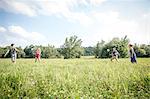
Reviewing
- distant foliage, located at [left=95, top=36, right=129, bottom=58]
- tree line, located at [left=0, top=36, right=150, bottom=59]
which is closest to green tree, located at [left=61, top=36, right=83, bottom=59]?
tree line, located at [left=0, top=36, right=150, bottom=59]

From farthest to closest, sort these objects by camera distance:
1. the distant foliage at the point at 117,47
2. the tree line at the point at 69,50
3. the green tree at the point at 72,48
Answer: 1. the green tree at the point at 72,48
2. the tree line at the point at 69,50
3. the distant foliage at the point at 117,47

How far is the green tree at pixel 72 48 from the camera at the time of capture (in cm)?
11500

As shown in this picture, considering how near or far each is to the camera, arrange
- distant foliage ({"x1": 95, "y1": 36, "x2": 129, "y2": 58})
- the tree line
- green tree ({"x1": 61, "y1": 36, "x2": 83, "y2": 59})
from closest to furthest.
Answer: distant foliage ({"x1": 95, "y1": 36, "x2": 129, "y2": 58}) < the tree line < green tree ({"x1": 61, "y1": 36, "x2": 83, "y2": 59})

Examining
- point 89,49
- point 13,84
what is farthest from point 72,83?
point 89,49

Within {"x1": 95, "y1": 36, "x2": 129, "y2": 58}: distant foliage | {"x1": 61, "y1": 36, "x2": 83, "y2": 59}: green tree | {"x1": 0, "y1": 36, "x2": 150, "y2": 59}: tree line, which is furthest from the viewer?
{"x1": 61, "y1": 36, "x2": 83, "y2": 59}: green tree

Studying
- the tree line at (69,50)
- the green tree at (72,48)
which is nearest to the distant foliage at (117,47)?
the tree line at (69,50)

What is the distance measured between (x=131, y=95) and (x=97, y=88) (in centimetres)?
120

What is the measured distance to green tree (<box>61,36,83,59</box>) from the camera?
11500 cm

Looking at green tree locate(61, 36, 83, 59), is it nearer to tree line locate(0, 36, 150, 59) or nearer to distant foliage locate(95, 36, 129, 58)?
tree line locate(0, 36, 150, 59)

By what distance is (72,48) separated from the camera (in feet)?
388

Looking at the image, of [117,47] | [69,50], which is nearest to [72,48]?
[69,50]

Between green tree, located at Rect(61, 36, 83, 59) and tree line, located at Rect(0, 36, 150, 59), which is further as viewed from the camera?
green tree, located at Rect(61, 36, 83, 59)

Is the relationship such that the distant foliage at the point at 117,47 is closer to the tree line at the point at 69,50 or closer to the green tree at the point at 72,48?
the tree line at the point at 69,50

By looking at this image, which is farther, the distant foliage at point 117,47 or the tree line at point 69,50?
the tree line at point 69,50
